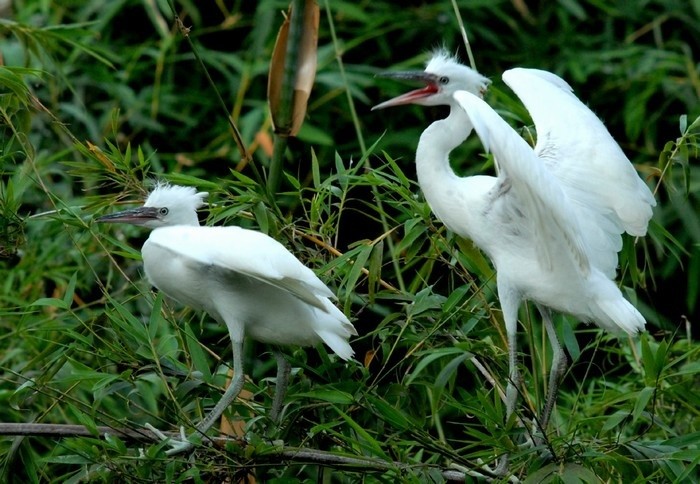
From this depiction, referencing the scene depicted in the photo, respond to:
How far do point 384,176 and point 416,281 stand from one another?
18cm

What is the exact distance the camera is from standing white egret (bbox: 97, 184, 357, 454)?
1.70 metres

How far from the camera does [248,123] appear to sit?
11.1ft

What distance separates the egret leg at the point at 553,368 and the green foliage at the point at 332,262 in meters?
0.03

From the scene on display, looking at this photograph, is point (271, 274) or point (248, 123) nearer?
point (271, 274)

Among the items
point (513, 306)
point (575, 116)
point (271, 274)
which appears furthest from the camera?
point (575, 116)

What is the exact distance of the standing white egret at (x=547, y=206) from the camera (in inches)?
71.7

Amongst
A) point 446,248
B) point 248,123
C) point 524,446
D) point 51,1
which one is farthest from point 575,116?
point 51,1

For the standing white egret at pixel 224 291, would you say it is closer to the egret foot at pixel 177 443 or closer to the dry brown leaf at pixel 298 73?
the egret foot at pixel 177 443

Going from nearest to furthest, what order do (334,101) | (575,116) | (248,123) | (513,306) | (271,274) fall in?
(271,274) < (513,306) < (575,116) < (248,123) < (334,101)

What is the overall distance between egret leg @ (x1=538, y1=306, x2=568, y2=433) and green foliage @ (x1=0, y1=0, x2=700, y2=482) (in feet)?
0.08

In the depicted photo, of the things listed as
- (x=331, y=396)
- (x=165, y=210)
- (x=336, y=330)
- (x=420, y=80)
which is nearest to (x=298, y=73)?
(x=420, y=80)

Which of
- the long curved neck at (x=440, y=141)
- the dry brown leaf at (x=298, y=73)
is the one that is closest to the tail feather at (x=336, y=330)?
the long curved neck at (x=440, y=141)

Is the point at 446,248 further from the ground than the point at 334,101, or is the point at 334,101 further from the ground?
the point at 446,248

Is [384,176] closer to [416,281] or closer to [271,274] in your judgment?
[416,281]
